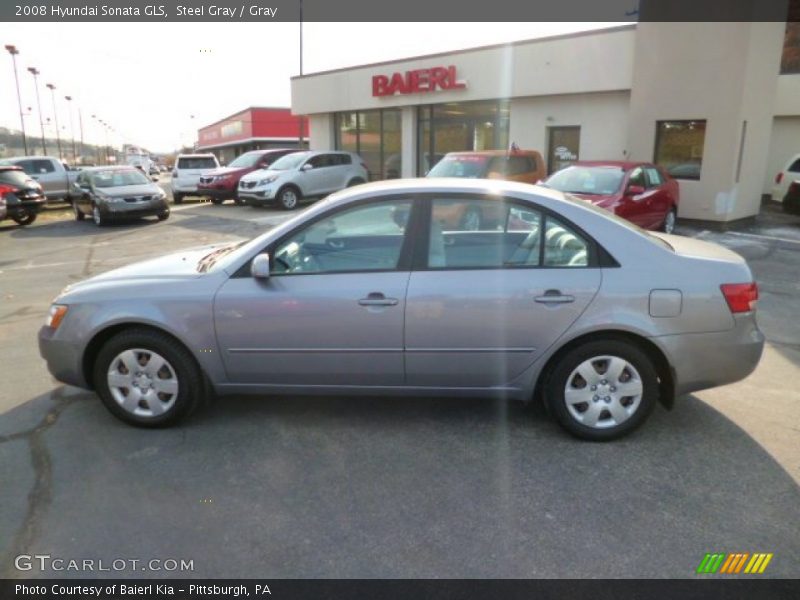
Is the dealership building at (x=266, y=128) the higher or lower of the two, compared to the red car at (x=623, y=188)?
higher

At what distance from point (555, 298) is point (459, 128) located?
53.5ft

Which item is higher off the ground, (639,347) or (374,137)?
(374,137)

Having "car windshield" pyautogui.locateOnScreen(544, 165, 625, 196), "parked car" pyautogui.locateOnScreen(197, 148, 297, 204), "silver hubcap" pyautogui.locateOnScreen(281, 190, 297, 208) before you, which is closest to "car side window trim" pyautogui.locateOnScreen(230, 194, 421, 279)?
"car windshield" pyautogui.locateOnScreen(544, 165, 625, 196)

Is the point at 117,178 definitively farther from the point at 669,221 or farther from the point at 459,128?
the point at 669,221

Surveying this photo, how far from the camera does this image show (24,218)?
16.2 meters

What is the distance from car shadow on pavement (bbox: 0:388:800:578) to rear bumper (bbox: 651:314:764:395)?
1.39 feet

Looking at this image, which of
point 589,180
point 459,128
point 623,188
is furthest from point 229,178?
point 623,188

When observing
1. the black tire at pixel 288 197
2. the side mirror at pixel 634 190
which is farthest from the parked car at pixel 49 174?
the side mirror at pixel 634 190

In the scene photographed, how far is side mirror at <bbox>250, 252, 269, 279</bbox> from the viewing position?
3559 millimetres

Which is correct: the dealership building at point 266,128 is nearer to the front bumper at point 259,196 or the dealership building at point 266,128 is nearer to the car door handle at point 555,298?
the front bumper at point 259,196

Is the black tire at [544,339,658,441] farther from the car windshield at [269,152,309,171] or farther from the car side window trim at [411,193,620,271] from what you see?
the car windshield at [269,152,309,171]

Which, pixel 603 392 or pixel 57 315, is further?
pixel 57 315

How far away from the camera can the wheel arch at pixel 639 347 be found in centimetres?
356

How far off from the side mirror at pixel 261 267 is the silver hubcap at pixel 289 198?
14228 millimetres
